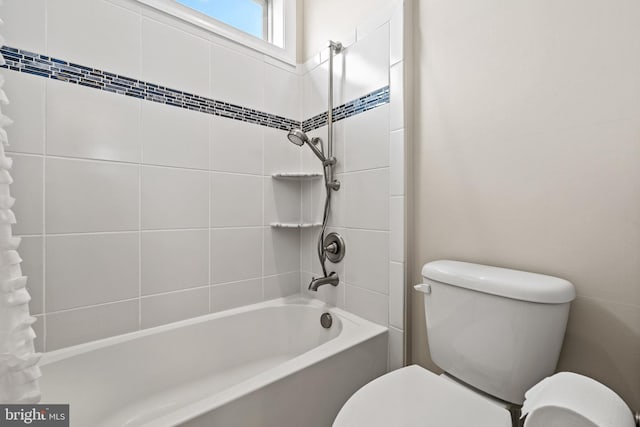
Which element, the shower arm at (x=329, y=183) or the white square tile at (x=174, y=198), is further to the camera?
the shower arm at (x=329, y=183)

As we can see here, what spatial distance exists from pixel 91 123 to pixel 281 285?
1.20 m

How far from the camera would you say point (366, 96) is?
1.39 metres

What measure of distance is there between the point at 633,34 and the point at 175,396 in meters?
2.01

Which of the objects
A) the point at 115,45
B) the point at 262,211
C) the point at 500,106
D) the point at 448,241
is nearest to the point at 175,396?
the point at 262,211

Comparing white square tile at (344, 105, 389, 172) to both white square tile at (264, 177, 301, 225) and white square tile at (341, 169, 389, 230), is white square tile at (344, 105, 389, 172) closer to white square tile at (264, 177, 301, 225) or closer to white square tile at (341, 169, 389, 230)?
white square tile at (341, 169, 389, 230)

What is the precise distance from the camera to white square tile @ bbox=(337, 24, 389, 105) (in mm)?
1310

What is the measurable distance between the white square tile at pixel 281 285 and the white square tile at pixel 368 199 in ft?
1.82

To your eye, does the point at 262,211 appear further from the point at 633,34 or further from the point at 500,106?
the point at 633,34

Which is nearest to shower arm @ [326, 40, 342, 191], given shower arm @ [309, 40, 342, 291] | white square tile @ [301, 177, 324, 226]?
shower arm @ [309, 40, 342, 291]

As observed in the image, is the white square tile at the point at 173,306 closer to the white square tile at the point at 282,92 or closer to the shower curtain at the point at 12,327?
the shower curtain at the point at 12,327

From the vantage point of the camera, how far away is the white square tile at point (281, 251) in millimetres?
1676

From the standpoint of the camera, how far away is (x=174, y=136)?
4.43 ft

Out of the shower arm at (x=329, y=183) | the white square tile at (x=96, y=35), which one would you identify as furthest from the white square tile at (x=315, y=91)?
the white square tile at (x=96, y=35)

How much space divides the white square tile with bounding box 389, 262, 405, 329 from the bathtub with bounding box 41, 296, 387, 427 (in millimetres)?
87
